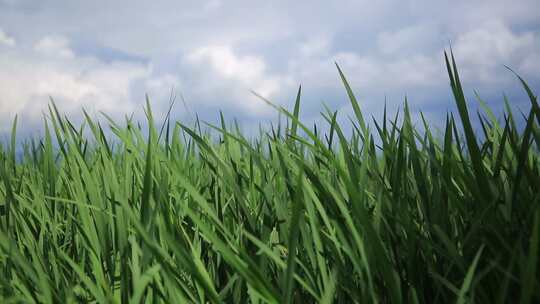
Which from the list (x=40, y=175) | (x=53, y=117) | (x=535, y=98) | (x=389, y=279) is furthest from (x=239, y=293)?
(x=40, y=175)

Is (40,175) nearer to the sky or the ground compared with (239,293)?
nearer to the sky

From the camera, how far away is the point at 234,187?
81cm

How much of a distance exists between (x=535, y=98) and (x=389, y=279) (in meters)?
0.37

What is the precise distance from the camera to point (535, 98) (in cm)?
76

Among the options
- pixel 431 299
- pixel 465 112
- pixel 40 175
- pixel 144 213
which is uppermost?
pixel 40 175

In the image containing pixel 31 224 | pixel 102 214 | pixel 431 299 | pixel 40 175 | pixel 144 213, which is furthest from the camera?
pixel 40 175

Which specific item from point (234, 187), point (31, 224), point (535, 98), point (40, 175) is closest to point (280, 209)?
point (234, 187)

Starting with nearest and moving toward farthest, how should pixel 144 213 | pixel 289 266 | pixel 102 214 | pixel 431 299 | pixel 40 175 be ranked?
pixel 289 266, pixel 144 213, pixel 431 299, pixel 102 214, pixel 40 175

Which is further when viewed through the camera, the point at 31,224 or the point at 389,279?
the point at 31,224

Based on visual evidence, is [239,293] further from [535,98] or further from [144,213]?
[535,98]

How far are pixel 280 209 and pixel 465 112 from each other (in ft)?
1.02

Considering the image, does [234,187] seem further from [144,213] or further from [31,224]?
[31,224]

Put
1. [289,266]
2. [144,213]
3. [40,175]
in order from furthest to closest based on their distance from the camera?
[40,175] < [144,213] < [289,266]

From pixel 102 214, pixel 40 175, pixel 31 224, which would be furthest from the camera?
pixel 40 175
